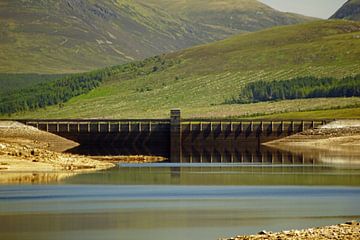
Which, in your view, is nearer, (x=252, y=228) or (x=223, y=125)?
(x=252, y=228)

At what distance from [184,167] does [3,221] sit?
139 ft

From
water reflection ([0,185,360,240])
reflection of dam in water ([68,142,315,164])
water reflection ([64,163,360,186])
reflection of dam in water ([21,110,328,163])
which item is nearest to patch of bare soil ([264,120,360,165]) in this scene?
reflection of dam in water ([21,110,328,163])

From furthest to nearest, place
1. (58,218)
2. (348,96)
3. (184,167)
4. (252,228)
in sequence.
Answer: (348,96) < (184,167) < (58,218) < (252,228)

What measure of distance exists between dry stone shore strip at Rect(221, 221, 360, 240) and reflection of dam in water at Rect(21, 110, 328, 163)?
81221mm

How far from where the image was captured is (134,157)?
10488 cm

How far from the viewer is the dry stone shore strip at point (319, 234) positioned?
38562mm

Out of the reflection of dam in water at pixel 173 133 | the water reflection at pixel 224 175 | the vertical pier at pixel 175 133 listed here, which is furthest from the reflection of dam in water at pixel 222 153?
the water reflection at pixel 224 175

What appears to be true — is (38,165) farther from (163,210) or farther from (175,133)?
(175,133)

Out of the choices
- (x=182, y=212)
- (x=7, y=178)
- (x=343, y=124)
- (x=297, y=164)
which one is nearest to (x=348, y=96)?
(x=343, y=124)

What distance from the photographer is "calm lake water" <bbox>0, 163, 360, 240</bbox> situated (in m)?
45.3

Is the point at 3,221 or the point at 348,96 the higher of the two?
the point at 348,96

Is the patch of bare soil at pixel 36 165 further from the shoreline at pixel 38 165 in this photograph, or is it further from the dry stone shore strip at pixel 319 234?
the dry stone shore strip at pixel 319 234

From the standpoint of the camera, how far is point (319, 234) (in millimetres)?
39281

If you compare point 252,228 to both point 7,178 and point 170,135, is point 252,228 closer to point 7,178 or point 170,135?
point 7,178
